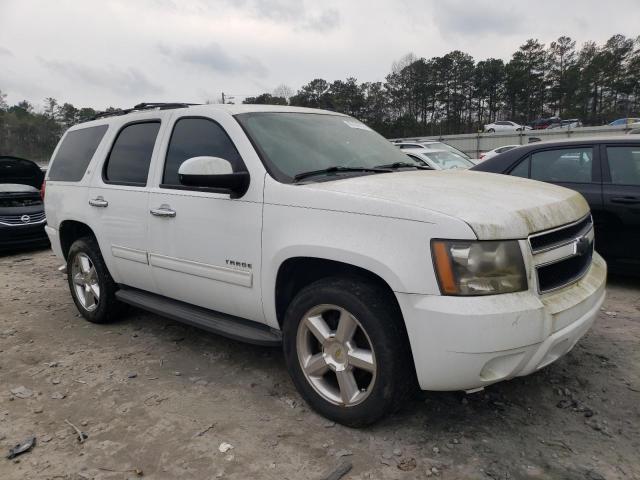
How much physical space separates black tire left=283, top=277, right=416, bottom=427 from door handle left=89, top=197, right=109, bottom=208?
227cm

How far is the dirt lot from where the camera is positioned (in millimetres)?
2398

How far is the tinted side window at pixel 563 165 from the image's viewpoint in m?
5.03

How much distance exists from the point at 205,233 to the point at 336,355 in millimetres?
1201

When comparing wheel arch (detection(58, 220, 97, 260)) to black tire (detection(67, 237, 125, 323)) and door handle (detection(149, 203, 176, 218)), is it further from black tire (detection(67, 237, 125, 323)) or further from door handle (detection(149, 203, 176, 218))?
door handle (detection(149, 203, 176, 218))

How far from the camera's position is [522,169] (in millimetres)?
5391

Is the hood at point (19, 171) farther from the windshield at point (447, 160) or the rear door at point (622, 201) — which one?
the rear door at point (622, 201)

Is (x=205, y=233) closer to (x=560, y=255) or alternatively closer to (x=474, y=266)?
(x=474, y=266)

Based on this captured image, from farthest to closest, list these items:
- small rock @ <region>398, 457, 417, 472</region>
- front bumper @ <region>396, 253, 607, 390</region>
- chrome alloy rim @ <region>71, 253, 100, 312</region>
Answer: chrome alloy rim @ <region>71, 253, 100, 312</region> → small rock @ <region>398, 457, 417, 472</region> → front bumper @ <region>396, 253, 607, 390</region>

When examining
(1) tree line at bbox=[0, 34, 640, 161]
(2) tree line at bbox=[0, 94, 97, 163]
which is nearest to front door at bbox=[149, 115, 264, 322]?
(2) tree line at bbox=[0, 94, 97, 163]

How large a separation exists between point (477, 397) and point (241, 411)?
1.44m

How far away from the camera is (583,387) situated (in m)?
3.04

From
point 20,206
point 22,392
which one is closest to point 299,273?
point 22,392

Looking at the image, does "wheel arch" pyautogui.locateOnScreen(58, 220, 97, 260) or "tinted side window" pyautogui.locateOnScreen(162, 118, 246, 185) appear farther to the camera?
"wheel arch" pyautogui.locateOnScreen(58, 220, 97, 260)

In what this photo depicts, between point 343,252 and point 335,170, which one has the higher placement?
point 335,170
